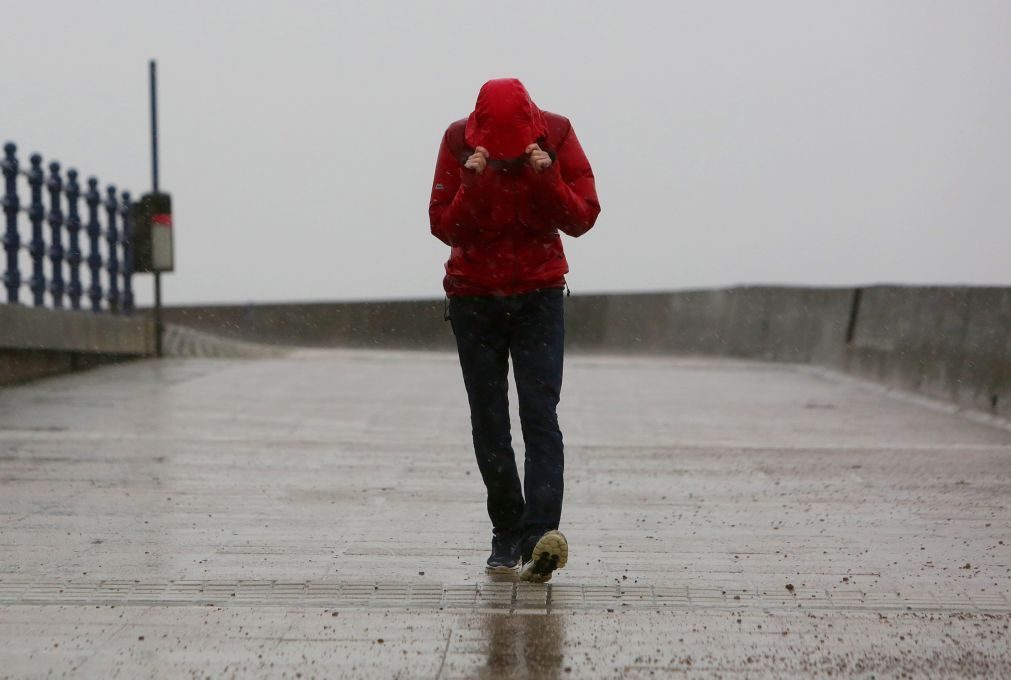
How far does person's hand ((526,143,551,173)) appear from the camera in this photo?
16.5 ft

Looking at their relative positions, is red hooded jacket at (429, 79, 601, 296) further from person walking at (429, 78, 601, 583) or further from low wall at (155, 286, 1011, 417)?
low wall at (155, 286, 1011, 417)

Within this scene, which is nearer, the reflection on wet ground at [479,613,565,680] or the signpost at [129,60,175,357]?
the reflection on wet ground at [479,613,565,680]

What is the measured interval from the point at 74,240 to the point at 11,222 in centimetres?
164

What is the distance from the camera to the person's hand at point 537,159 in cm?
502

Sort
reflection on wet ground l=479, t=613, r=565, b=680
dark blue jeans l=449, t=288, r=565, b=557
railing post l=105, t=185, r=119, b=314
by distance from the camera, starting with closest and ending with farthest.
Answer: reflection on wet ground l=479, t=613, r=565, b=680, dark blue jeans l=449, t=288, r=565, b=557, railing post l=105, t=185, r=119, b=314

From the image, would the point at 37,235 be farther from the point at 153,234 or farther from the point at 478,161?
the point at 478,161

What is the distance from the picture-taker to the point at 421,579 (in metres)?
5.41

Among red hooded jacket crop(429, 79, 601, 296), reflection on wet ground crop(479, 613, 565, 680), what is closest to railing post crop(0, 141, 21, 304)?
red hooded jacket crop(429, 79, 601, 296)

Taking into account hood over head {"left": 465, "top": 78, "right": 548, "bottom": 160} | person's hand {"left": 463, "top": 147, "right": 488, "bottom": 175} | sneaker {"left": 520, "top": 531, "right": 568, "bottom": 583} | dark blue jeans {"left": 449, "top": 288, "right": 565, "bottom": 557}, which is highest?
hood over head {"left": 465, "top": 78, "right": 548, "bottom": 160}

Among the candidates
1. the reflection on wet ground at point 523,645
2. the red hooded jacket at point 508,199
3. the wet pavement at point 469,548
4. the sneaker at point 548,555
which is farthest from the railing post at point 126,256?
the reflection on wet ground at point 523,645

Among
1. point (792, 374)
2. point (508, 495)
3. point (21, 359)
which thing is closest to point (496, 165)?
point (508, 495)

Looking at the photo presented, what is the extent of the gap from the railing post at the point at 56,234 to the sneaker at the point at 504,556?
10.3 metres

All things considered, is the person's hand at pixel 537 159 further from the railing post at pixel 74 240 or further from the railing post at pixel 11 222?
the railing post at pixel 74 240

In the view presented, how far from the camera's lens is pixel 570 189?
17.1 ft
